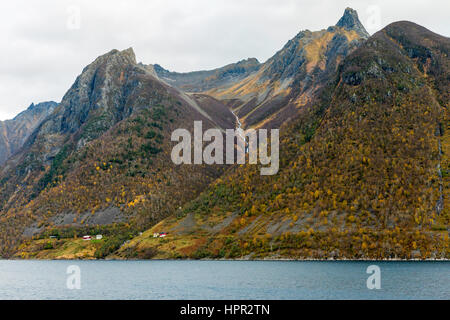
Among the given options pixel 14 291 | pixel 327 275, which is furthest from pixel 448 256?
pixel 14 291

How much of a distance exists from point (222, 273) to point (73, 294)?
61.2 metres

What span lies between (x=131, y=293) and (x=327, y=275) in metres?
65.7

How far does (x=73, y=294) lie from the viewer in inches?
4550

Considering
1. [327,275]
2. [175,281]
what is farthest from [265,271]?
[175,281]

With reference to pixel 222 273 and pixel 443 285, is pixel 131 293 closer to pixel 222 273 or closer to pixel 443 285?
pixel 222 273

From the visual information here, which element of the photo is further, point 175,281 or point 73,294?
point 175,281

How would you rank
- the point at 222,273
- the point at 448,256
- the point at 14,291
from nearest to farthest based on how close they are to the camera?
the point at 14,291, the point at 222,273, the point at 448,256
